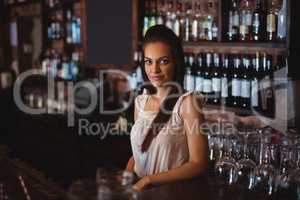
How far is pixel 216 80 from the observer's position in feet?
11.1

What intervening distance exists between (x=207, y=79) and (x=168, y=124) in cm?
164

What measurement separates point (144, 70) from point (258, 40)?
1.37m

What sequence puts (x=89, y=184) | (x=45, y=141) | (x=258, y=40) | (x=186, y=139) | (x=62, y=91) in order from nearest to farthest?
(x=89, y=184) < (x=186, y=139) < (x=258, y=40) < (x=45, y=141) < (x=62, y=91)

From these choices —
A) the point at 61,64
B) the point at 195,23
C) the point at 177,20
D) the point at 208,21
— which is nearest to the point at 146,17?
the point at 177,20

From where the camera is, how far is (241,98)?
10.7ft

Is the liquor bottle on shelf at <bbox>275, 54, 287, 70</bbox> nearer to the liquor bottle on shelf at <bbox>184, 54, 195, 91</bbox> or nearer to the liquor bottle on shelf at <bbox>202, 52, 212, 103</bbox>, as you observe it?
the liquor bottle on shelf at <bbox>202, 52, 212, 103</bbox>

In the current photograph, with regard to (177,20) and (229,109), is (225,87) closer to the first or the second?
(229,109)

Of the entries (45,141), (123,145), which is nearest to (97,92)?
(45,141)

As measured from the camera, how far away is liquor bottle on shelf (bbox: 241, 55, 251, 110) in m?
3.16

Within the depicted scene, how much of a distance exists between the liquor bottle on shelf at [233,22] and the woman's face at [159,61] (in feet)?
4.94

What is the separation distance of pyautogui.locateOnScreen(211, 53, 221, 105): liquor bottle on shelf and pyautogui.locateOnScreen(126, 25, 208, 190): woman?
1.45m

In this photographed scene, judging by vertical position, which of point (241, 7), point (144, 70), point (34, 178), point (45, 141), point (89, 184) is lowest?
point (45, 141)

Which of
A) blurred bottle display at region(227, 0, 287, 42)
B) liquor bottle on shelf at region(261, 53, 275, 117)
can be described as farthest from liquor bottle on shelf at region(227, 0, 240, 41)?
liquor bottle on shelf at region(261, 53, 275, 117)

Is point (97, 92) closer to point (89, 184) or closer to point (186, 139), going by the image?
point (186, 139)
